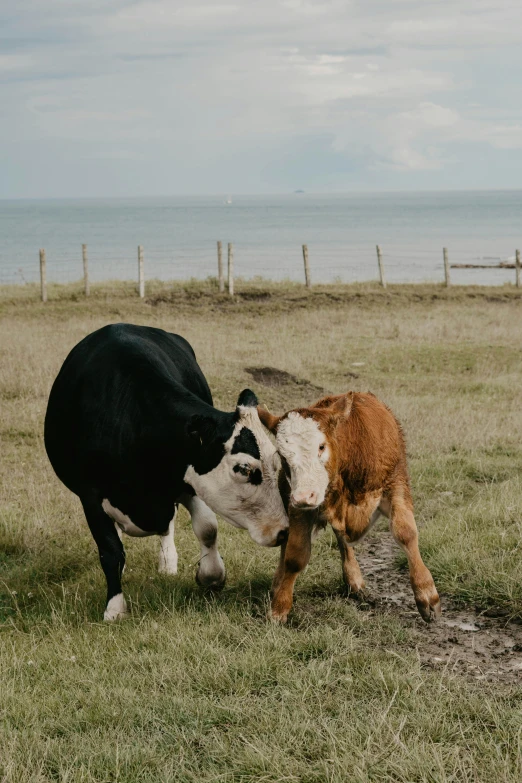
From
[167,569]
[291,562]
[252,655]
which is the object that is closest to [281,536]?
[291,562]

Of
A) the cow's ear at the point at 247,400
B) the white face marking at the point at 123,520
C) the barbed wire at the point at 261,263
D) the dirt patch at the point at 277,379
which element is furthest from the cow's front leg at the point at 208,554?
the barbed wire at the point at 261,263

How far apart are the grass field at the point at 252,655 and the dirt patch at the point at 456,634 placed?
1.1 inches

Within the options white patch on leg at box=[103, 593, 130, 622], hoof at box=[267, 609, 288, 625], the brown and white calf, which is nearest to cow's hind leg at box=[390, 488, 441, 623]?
the brown and white calf

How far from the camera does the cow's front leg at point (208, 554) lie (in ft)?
18.5

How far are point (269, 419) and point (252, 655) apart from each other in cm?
133

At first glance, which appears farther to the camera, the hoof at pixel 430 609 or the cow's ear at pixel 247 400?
the cow's ear at pixel 247 400

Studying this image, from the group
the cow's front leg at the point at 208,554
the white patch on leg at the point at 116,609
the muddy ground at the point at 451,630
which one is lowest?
the muddy ground at the point at 451,630

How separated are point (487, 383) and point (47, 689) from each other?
36.1ft

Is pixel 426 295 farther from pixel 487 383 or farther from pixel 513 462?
pixel 513 462

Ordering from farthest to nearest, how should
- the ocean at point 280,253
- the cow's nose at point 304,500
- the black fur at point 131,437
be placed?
1. the ocean at point 280,253
2. the black fur at point 131,437
3. the cow's nose at point 304,500

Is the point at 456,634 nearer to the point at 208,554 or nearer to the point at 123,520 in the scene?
the point at 208,554

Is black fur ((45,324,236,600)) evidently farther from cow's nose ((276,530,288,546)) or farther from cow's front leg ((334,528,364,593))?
cow's front leg ((334,528,364,593))

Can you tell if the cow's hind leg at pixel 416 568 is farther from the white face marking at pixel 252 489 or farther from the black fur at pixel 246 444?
the black fur at pixel 246 444

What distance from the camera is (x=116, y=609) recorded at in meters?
5.49
